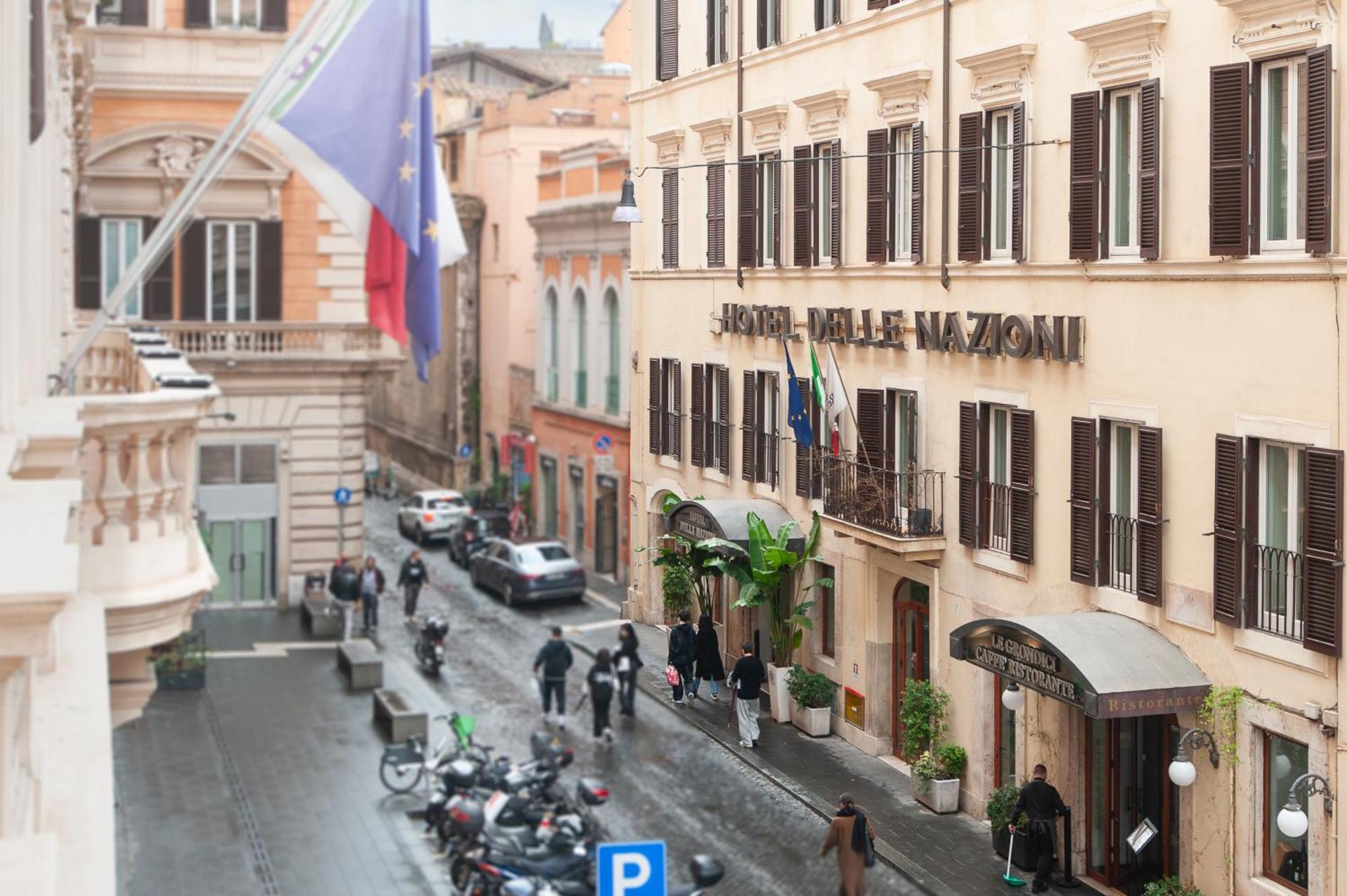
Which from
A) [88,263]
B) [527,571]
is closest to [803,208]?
[527,571]

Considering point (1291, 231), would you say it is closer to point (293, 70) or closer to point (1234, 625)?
point (1234, 625)

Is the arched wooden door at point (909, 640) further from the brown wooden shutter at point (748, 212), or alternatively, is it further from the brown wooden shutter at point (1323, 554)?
the brown wooden shutter at point (1323, 554)

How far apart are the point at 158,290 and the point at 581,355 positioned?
98.4 feet

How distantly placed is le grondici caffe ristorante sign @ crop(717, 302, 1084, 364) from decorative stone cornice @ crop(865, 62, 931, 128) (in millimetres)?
1201

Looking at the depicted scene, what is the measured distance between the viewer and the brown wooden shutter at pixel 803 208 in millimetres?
9836

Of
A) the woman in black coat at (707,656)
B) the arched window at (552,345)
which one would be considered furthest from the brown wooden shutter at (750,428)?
the arched window at (552,345)

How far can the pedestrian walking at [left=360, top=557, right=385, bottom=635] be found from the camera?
4069 centimetres

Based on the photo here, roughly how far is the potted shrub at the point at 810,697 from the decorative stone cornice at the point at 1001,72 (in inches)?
147

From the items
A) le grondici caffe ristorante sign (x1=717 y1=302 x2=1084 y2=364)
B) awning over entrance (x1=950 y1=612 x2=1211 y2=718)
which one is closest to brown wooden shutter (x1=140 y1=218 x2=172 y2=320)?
awning over entrance (x1=950 y1=612 x2=1211 y2=718)

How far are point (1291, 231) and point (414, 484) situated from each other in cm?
4389

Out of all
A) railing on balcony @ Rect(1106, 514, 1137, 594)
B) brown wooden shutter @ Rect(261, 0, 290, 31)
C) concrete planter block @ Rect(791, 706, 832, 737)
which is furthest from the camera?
brown wooden shutter @ Rect(261, 0, 290, 31)

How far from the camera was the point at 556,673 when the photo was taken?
2870 cm

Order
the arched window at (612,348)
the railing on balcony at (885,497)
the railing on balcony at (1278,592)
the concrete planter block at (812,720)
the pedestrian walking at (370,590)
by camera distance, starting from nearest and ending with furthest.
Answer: the concrete planter block at (812,720), the railing on balcony at (885,497), the railing on balcony at (1278,592), the arched window at (612,348), the pedestrian walking at (370,590)

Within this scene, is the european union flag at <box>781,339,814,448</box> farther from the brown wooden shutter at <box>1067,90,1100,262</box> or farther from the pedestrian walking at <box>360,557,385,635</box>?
the pedestrian walking at <box>360,557,385,635</box>
